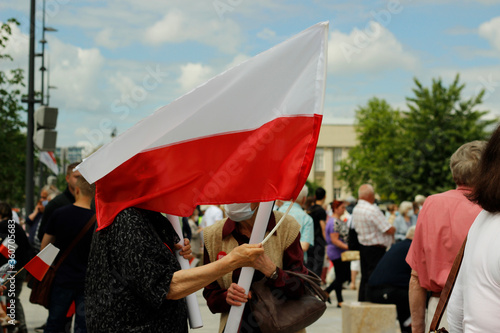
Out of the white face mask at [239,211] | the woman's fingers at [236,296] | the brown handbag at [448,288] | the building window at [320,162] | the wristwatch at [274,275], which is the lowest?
the building window at [320,162]

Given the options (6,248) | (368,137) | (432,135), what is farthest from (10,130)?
Result: (368,137)

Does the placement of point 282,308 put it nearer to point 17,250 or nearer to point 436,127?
point 17,250

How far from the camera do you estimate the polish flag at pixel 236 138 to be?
142 inches

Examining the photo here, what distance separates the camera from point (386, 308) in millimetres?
7508

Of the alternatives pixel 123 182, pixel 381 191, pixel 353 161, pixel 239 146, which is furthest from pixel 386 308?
pixel 353 161

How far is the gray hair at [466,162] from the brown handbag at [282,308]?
3.75 feet

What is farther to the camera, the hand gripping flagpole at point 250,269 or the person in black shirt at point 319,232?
the person in black shirt at point 319,232

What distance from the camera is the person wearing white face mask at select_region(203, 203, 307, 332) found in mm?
4223

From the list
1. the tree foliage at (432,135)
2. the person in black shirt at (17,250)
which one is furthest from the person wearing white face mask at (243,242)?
the tree foliage at (432,135)

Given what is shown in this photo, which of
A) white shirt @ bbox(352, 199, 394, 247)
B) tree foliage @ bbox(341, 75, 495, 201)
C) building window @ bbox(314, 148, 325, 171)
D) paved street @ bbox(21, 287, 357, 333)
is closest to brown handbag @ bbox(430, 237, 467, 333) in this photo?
paved street @ bbox(21, 287, 357, 333)

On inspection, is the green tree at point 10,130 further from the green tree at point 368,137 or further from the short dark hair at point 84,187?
the green tree at point 368,137

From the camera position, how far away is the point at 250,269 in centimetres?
389

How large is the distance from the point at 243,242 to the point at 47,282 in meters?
2.88

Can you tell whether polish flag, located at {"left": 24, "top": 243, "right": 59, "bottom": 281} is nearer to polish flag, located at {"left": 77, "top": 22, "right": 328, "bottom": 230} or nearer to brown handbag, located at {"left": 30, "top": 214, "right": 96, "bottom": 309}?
brown handbag, located at {"left": 30, "top": 214, "right": 96, "bottom": 309}
